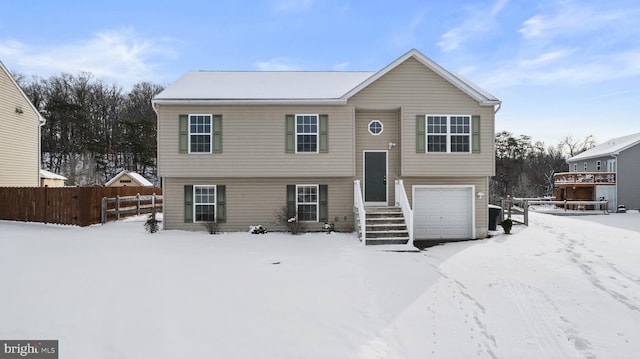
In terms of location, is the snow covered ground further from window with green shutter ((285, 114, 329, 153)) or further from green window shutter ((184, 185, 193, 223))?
window with green shutter ((285, 114, 329, 153))

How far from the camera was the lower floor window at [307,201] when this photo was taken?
14383 millimetres

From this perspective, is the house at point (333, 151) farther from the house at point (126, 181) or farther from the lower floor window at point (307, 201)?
the house at point (126, 181)

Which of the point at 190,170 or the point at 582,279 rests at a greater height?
the point at 190,170

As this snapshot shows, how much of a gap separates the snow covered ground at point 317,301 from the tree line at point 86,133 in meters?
33.9

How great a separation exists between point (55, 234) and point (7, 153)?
934 cm

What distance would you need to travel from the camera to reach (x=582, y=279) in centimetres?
810

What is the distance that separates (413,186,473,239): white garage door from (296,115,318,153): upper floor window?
15.8 feet

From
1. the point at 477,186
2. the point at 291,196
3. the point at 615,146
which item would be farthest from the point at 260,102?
the point at 615,146

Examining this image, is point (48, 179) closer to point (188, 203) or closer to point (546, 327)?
point (188, 203)

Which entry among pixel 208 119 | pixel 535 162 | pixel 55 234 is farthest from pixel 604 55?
pixel 535 162

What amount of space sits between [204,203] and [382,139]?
323 inches

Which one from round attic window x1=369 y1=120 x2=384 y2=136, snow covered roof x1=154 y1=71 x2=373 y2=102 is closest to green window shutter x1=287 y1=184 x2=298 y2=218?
snow covered roof x1=154 y1=71 x2=373 y2=102

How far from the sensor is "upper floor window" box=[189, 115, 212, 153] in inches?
548

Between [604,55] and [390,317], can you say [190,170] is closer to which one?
[390,317]
